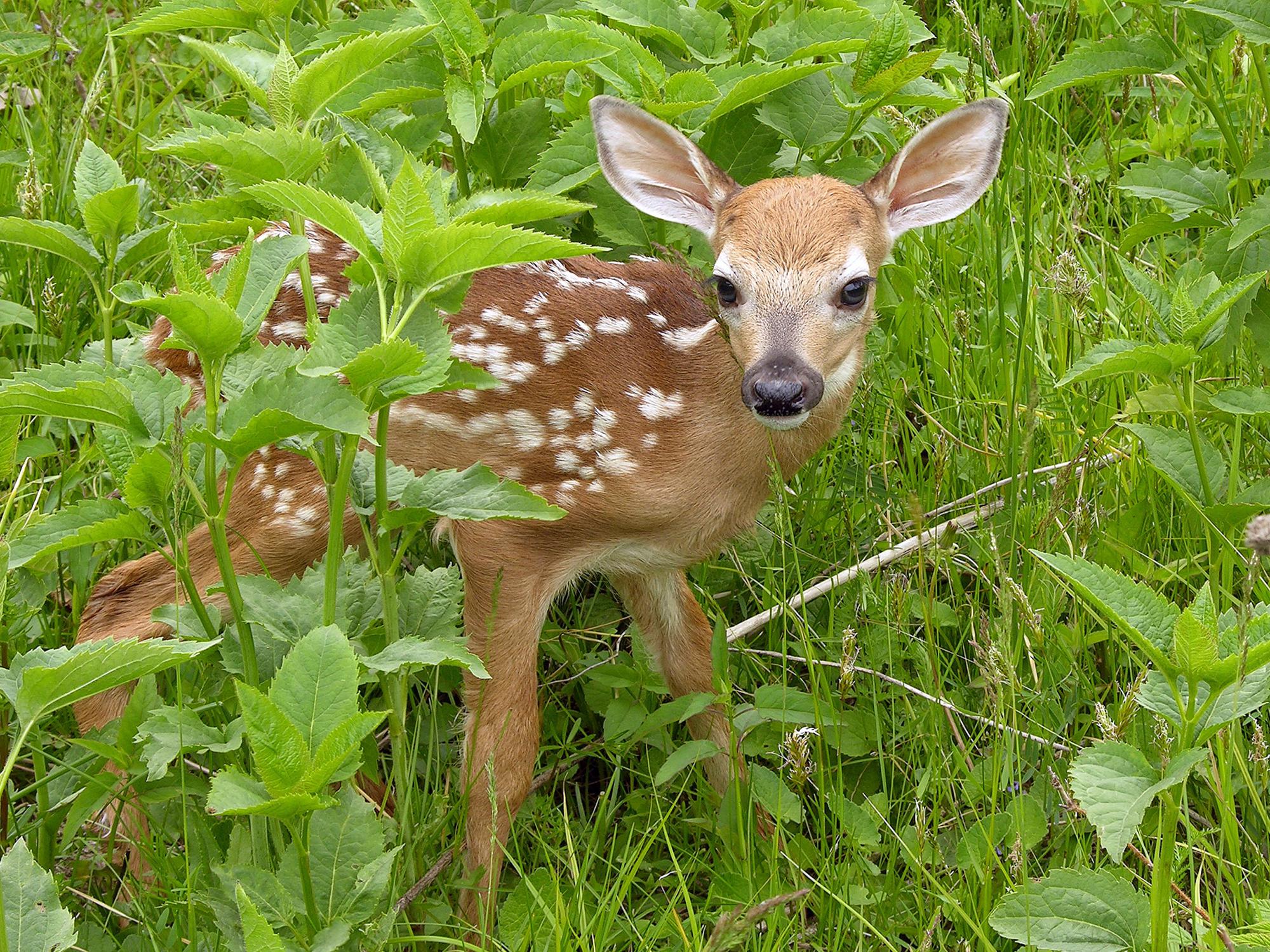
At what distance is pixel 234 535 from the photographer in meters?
3.54

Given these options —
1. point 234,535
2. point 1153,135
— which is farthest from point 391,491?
point 1153,135

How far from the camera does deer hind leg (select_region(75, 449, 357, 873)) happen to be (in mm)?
3387

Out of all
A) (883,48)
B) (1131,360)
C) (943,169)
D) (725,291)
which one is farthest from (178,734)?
(943,169)

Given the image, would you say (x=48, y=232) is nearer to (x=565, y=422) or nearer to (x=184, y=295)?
(x=184, y=295)

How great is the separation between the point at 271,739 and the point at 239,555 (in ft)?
4.88

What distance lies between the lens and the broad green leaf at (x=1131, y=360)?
116 inches

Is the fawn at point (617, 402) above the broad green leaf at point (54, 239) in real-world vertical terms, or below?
below

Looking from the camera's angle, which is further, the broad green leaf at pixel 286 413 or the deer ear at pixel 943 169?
the deer ear at pixel 943 169

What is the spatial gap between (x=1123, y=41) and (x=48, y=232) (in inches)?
87.7

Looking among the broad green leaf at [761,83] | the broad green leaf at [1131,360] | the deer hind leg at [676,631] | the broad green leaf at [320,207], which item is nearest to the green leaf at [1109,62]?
the broad green leaf at [761,83]

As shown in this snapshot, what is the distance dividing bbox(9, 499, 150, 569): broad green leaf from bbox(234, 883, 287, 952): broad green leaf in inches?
23.1

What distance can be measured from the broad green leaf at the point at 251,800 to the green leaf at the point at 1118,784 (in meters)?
1.03

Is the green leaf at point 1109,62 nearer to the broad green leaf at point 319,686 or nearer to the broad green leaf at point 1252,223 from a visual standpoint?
the broad green leaf at point 1252,223

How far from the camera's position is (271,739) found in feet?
6.91
